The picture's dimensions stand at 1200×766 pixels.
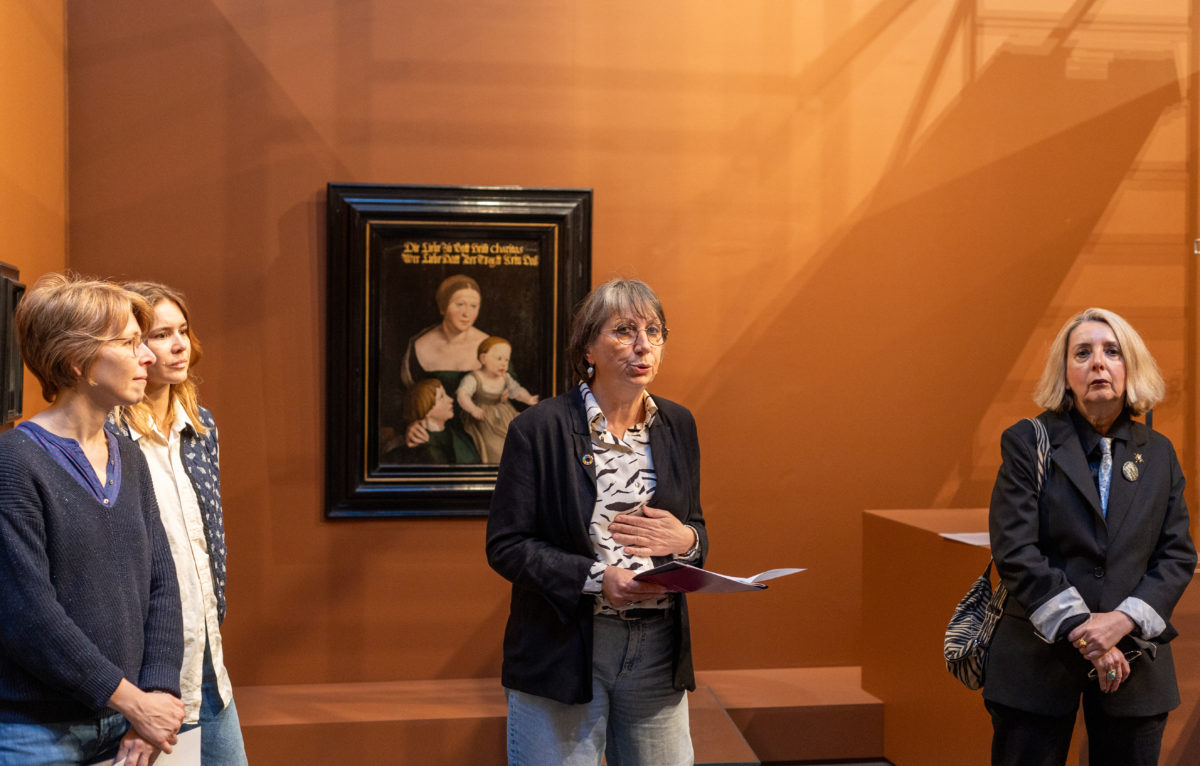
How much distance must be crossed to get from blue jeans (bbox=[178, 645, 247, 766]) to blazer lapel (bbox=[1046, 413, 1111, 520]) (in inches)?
88.6

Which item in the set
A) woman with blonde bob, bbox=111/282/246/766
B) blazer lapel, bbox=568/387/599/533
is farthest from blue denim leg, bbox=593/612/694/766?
woman with blonde bob, bbox=111/282/246/766

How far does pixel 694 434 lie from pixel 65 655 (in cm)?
143

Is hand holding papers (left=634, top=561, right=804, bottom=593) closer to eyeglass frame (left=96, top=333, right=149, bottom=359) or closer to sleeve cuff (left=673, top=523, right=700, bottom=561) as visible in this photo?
sleeve cuff (left=673, top=523, right=700, bottom=561)

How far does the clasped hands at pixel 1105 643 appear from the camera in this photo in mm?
2770

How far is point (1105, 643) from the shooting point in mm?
2766

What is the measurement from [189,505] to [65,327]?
65cm

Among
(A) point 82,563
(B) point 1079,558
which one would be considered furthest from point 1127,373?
(A) point 82,563

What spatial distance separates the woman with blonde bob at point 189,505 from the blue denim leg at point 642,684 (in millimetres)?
979

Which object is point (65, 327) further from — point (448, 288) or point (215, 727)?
point (448, 288)

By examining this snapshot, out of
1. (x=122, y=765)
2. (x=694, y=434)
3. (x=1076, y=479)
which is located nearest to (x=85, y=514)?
(x=122, y=765)

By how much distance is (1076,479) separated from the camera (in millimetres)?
2898

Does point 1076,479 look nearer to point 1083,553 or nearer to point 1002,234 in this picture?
point 1083,553

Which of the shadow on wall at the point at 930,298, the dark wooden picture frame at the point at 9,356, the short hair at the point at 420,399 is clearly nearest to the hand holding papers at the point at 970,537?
the shadow on wall at the point at 930,298

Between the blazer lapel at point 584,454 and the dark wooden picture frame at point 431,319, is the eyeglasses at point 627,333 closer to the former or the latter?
the blazer lapel at point 584,454
